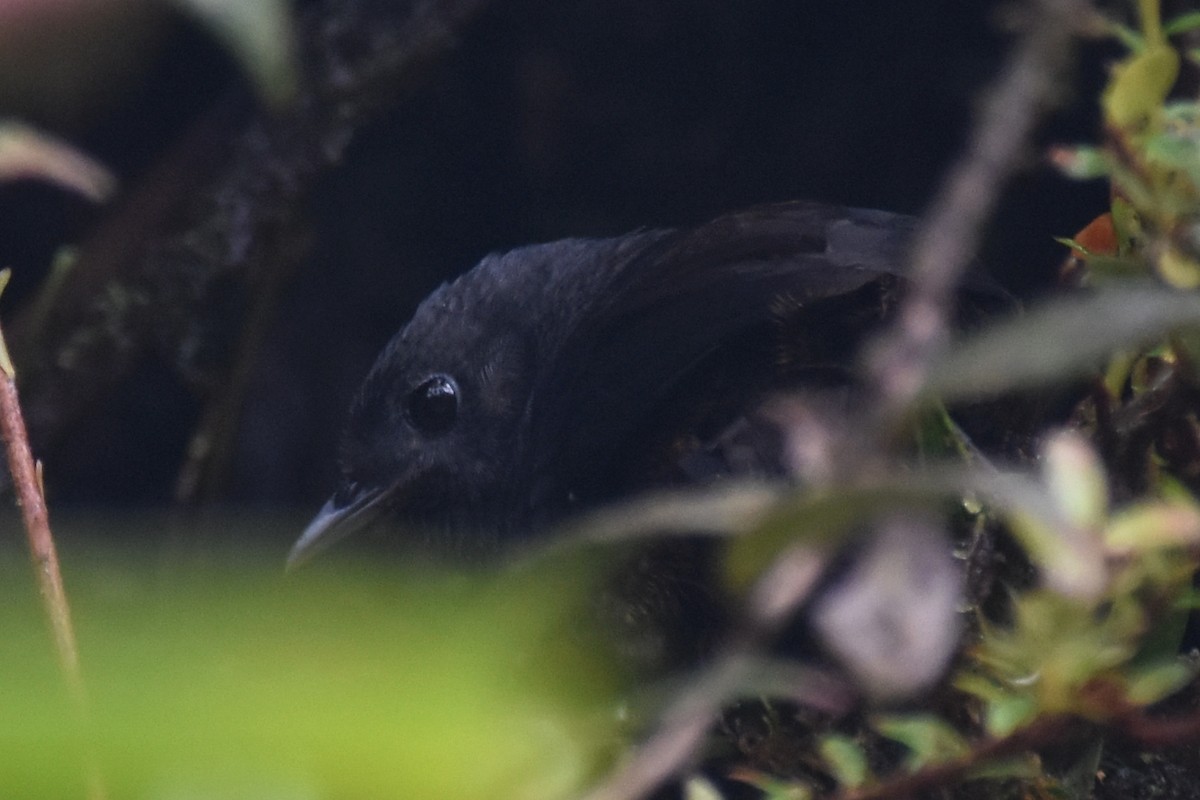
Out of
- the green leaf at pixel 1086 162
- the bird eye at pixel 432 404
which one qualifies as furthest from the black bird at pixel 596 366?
the green leaf at pixel 1086 162

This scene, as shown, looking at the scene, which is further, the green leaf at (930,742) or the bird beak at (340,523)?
the bird beak at (340,523)

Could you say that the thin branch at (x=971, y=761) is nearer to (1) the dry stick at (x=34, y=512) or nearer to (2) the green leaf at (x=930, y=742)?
(2) the green leaf at (x=930, y=742)

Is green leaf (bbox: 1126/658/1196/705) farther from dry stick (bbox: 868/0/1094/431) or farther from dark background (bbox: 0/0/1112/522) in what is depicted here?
dark background (bbox: 0/0/1112/522)

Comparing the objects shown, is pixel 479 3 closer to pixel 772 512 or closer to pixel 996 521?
pixel 996 521

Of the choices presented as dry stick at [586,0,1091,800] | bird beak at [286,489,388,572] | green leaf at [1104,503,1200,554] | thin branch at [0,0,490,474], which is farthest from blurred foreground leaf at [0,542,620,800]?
thin branch at [0,0,490,474]

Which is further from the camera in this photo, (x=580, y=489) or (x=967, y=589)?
(x=580, y=489)

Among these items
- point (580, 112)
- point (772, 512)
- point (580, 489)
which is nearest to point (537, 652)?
point (772, 512)
